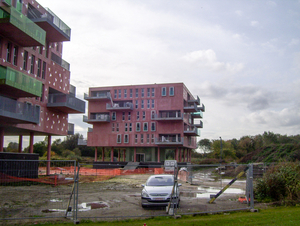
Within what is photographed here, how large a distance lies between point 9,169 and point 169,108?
48.3 metres

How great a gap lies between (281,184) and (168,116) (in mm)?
43251

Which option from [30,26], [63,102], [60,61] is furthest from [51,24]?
[63,102]

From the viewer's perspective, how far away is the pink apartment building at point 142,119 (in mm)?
57625

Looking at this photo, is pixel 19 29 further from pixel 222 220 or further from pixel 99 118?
pixel 99 118

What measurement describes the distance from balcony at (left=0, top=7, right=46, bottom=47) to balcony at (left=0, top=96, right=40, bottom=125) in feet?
19.4

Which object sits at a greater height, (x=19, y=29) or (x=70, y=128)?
(x=19, y=29)

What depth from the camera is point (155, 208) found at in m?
13.0

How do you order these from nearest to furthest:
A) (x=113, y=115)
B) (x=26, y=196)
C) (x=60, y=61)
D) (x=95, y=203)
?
(x=26, y=196), (x=95, y=203), (x=60, y=61), (x=113, y=115)

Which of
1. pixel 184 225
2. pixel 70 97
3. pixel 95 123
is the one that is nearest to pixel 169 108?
pixel 95 123

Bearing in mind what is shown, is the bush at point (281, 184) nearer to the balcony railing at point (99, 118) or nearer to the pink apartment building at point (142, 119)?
the pink apartment building at point (142, 119)

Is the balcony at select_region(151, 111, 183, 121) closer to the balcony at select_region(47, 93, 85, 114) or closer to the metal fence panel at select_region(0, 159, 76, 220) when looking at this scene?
the balcony at select_region(47, 93, 85, 114)

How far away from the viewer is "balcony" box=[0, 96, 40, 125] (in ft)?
76.1

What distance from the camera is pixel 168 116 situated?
57531 mm

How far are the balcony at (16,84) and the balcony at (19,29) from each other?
138 inches
